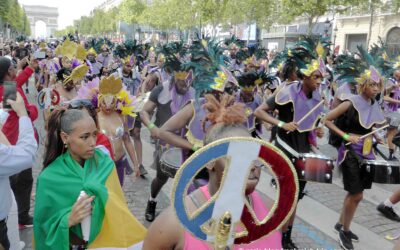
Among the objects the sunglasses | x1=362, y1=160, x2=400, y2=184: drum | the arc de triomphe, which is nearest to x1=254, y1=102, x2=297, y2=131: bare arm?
x1=362, y1=160, x2=400, y2=184: drum

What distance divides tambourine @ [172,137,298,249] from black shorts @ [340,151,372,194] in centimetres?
320

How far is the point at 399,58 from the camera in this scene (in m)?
7.12

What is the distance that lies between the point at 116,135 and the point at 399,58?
5.52 meters

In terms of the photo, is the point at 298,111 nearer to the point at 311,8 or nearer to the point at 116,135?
the point at 116,135

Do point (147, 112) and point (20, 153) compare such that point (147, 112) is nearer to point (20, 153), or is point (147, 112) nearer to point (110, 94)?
point (110, 94)

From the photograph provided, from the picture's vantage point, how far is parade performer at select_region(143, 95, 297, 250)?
1400mm

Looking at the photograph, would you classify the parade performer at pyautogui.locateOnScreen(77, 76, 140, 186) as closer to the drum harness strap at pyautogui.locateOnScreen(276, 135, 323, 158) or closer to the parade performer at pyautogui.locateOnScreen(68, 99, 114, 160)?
the parade performer at pyautogui.locateOnScreen(68, 99, 114, 160)

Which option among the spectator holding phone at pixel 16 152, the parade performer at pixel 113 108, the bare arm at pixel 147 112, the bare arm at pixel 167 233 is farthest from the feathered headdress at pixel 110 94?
the bare arm at pixel 167 233

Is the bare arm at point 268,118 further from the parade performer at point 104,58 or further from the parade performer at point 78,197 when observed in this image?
the parade performer at point 104,58

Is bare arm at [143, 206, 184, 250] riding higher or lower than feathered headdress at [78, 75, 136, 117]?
lower

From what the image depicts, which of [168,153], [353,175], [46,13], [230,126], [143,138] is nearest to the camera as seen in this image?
[230,126]

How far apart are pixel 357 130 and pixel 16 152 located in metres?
3.52

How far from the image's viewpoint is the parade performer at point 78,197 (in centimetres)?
244

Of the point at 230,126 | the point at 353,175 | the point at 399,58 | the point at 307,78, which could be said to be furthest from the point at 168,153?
the point at 399,58
